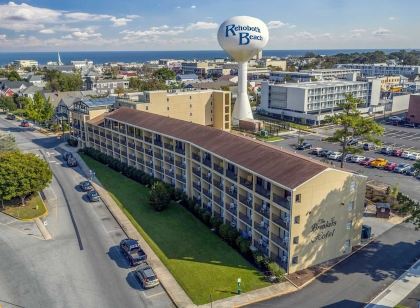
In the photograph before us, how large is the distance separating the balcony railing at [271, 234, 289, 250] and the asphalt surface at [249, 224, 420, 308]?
4.10m

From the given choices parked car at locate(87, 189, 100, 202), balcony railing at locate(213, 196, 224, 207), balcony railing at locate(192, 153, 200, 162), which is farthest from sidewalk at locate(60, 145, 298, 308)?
parked car at locate(87, 189, 100, 202)

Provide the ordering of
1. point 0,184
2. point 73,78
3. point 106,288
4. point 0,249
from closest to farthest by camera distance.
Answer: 1. point 106,288
2. point 0,249
3. point 0,184
4. point 73,78

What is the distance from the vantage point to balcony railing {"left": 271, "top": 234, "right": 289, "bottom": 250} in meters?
36.7

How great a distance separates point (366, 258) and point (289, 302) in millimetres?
11747

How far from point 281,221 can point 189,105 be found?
165 feet

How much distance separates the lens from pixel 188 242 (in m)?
43.3

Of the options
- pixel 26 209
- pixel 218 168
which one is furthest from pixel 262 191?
pixel 26 209

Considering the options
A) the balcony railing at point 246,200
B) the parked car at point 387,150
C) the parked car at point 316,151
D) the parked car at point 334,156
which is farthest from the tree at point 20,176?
the parked car at point 387,150

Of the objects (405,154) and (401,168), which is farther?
(405,154)

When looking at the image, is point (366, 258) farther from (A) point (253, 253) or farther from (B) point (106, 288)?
(B) point (106, 288)

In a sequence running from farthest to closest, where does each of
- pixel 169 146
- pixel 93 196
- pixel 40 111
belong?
pixel 40 111 → pixel 169 146 → pixel 93 196

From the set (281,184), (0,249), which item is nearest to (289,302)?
(281,184)

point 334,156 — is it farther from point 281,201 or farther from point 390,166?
point 281,201

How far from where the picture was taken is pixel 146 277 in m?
35.2
